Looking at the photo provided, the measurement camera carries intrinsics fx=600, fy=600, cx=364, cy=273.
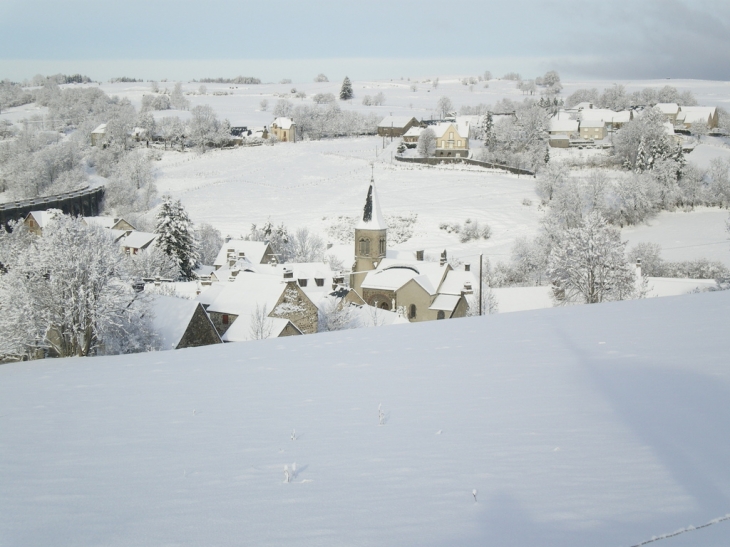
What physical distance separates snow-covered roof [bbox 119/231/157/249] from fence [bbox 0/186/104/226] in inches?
279

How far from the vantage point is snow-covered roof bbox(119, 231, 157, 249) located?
58719 mm

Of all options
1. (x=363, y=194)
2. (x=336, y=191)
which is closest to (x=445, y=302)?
(x=363, y=194)

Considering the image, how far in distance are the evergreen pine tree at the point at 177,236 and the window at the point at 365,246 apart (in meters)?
18.2

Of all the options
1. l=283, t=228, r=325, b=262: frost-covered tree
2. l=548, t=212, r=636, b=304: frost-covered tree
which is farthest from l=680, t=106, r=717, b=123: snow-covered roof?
l=548, t=212, r=636, b=304: frost-covered tree

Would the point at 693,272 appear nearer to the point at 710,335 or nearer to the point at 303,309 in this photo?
the point at 303,309

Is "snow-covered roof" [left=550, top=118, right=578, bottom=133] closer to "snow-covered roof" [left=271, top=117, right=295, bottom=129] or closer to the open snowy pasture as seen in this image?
the open snowy pasture

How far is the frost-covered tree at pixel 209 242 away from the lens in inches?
2477

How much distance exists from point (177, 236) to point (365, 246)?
19.6 metres

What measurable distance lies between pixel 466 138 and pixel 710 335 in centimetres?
9495

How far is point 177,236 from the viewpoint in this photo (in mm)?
55594

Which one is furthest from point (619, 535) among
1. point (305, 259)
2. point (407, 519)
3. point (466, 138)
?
point (466, 138)

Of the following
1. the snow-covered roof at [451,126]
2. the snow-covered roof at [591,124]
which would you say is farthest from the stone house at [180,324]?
the snow-covered roof at [591,124]

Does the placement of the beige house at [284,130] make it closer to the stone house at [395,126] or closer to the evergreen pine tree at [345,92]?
the stone house at [395,126]

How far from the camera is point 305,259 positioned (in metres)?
61.6
